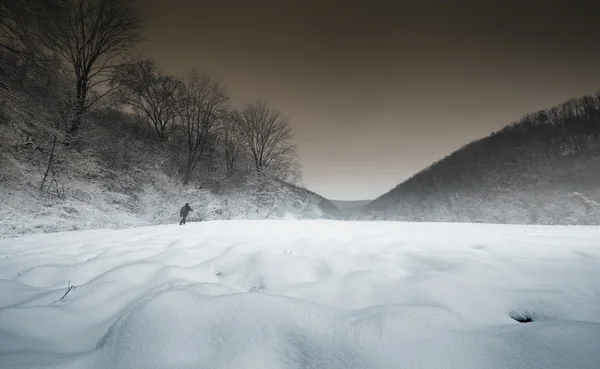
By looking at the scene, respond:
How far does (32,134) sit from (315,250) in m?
10.3

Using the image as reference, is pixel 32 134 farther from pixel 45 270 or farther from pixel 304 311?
pixel 304 311

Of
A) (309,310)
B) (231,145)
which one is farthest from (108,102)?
(309,310)

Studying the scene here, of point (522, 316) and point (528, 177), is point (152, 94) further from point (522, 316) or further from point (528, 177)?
point (528, 177)

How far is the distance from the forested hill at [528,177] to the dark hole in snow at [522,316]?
138 ft

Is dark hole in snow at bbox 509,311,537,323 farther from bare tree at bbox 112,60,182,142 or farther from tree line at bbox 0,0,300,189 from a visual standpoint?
bare tree at bbox 112,60,182,142

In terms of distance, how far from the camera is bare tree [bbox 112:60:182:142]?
13.1m

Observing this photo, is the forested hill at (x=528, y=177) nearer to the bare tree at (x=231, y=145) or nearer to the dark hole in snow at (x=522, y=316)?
the bare tree at (x=231, y=145)

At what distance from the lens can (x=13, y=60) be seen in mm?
5719

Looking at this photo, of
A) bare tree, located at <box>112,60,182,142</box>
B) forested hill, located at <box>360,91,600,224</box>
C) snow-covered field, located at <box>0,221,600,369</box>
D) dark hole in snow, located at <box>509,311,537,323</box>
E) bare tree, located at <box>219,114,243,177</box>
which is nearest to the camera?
snow-covered field, located at <box>0,221,600,369</box>

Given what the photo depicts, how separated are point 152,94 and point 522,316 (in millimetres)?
20344

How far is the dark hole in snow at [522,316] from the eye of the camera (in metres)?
1.47

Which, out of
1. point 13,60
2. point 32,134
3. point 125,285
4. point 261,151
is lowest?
point 125,285

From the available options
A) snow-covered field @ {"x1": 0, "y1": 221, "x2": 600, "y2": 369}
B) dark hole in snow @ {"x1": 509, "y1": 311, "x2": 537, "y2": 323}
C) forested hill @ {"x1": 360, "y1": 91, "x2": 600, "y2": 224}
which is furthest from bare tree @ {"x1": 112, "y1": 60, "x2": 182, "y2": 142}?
forested hill @ {"x1": 360, "y1": 91, "x2": 600, "y2": 224}

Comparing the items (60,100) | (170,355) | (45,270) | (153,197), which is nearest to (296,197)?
(153,197)
